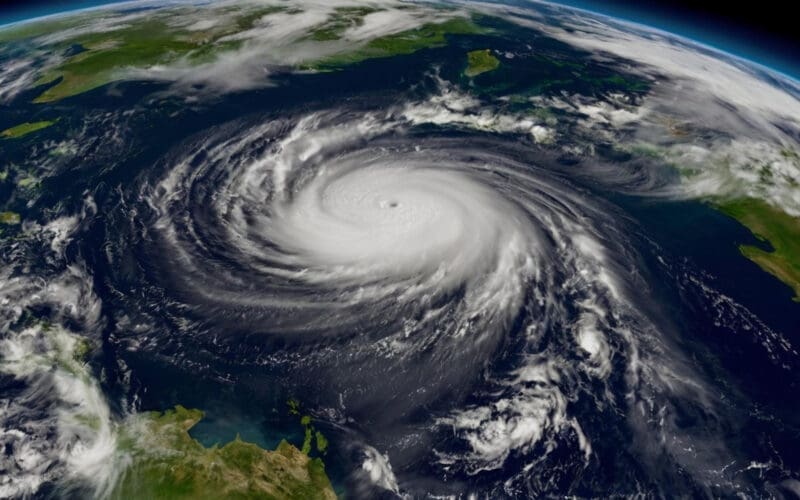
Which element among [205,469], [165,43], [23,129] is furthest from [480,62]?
[205,469]

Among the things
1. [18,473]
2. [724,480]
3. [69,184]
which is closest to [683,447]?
[724,480]

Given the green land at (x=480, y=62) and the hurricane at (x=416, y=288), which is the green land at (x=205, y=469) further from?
the green land at (x=480, y=62)

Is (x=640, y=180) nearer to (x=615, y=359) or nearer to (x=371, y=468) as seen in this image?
(x=615, y=359)

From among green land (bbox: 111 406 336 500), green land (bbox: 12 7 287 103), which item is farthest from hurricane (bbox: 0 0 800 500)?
green land (bbox: 12 7 287 103)

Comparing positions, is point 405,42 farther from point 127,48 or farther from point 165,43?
point 127,48

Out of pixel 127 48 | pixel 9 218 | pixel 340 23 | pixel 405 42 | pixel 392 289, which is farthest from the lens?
pixel 340 23

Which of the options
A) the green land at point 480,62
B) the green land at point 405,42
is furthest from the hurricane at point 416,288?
the green land at point 405,42
